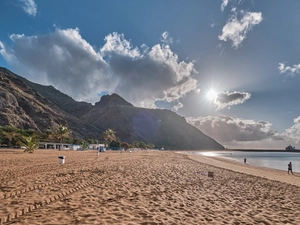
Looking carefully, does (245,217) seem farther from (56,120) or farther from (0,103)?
(56,120)

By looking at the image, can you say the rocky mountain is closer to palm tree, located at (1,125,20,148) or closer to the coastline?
palm tree, located at (1,125,20,148)

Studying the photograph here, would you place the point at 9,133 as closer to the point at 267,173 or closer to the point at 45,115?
the point at 45,115

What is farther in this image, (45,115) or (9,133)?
(45,115)

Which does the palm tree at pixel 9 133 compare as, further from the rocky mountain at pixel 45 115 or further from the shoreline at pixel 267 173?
the shoreline at pixel 267 173

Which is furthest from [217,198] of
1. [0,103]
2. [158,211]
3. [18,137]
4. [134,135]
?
[134,135]

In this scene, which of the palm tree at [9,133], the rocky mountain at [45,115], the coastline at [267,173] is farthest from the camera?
the rocky mountain at [45,115]

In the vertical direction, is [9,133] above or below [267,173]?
above

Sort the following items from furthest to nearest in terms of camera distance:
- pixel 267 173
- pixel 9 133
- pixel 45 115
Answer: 1. pixel 45 115
2. pixel 9 133
3. pixel 267 173

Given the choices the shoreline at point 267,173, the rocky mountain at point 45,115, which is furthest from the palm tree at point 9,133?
the shoreline at point 267,173

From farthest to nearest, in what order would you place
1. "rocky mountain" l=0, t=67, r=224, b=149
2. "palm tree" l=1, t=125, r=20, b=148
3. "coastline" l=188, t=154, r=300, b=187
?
"rocky mountain" l=0, t=67, r=224, b=149 < "palm tree" l=1, t=125, r=20, b=148 < "coastline" l=188, t=154, r=300, b=187

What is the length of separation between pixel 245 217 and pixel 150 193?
11.4ft

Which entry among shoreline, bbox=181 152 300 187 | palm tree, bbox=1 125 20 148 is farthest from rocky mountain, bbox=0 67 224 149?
shoreline, bbox=181 152 300 187

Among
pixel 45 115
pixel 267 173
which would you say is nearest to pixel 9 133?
pixel 45 115

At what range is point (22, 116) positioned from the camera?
3578 inches
